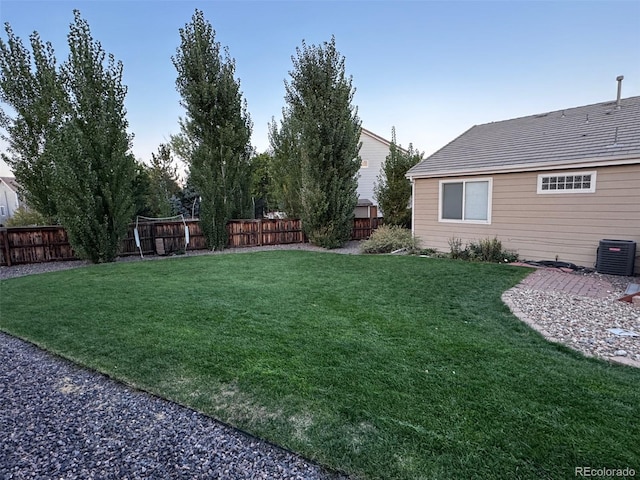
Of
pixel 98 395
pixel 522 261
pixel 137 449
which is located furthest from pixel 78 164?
pixel 522 261

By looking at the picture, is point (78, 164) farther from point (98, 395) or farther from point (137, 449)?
point (137, 449)

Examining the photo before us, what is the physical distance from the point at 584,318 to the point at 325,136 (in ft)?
33.3

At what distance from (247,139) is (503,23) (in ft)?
30.7

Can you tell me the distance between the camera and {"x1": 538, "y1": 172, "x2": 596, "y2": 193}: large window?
7.50m

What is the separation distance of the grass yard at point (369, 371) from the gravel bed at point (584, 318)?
0.24 metres

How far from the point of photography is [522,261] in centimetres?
859

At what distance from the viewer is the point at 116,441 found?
2148 millimetres

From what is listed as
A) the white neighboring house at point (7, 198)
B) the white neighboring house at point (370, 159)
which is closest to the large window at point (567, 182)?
the white neighboring house at point (370, 159)

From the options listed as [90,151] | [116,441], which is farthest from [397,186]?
[116,441]

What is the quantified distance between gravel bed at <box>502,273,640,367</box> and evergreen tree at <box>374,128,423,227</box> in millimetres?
8791

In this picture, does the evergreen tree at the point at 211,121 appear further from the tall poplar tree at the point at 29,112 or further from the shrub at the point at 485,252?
the shrub at the point at 485,252

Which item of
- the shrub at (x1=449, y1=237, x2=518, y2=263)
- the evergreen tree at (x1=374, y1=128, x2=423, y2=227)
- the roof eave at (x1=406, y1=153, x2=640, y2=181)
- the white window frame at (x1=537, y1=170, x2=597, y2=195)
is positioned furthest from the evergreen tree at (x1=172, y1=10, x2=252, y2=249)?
the white window frame at (x1=537, y1=170, x2=597, y2=195)

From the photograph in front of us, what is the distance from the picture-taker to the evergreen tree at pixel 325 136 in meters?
12.5

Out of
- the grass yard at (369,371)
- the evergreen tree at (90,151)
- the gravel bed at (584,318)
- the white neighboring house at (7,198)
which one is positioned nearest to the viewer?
the grass yard at (369,371)
